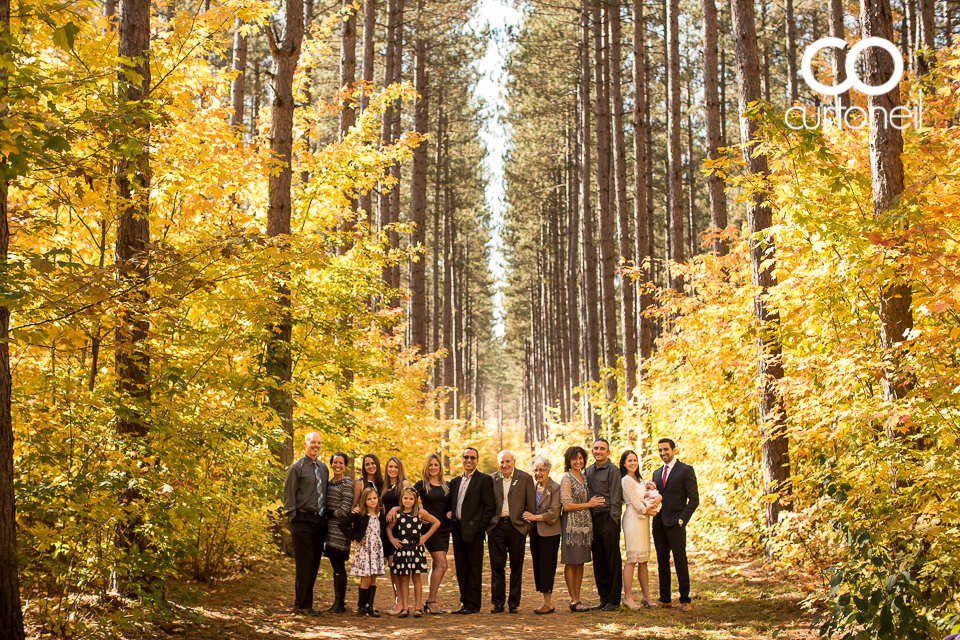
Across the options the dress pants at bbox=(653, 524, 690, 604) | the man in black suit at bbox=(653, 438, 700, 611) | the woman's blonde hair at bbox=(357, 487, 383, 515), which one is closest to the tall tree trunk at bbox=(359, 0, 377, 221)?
the woman's blonde hair at bbox=(357, 487, 383, 515)

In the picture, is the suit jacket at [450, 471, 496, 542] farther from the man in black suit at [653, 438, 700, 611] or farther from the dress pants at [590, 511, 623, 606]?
the man in black suit at [653, 438, 700, 611]

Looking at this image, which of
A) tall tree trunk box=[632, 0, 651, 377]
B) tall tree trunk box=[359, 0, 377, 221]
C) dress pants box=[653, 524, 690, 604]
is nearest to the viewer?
dress pants box=[653, 524, 690, 604]

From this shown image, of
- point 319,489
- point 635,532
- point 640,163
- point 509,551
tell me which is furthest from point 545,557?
point 640,163

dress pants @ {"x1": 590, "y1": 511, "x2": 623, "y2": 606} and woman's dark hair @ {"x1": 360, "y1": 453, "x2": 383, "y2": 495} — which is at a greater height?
woman's dark hair @ {"x1": 360, "y1": 453, "x2": 383, "y2": 495}

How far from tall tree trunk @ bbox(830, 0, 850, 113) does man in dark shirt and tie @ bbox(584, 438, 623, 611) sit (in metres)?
11.2

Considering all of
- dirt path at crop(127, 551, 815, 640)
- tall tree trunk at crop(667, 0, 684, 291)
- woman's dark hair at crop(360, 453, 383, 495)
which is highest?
tall tree trunk at crop(667, 0, 684, 291)

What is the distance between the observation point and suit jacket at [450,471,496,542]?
809 centimetres

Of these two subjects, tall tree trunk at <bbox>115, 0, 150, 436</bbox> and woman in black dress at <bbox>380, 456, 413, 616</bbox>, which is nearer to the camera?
tall tree trunk at <bbox>115, 0, 150, 436</bbox>

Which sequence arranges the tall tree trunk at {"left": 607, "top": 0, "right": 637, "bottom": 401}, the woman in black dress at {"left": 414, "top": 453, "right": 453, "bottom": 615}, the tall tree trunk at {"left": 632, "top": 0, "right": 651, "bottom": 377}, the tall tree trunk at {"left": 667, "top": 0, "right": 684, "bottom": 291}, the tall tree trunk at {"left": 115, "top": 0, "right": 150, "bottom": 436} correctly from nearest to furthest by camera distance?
1. the tall tree trunk at {"left": 115, "top": 0, "right": 150, "bottom": 436}
2. the woman in black dress at {"left": 414, "top": 453, "right": 453, "bottom": 615}
3. the tall tree trunk at {"left": 667, "top": 0, "right": 684, "bottom": 291}
4. the tall tree trunk at {"left": 632, "top": 0, "right": 651, "bottom": 377}
5. the tall tree trunk at {"left": 607, "top": 0, "right": 637, "bottom": 401}

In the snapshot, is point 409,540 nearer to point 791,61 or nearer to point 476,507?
point 476,507

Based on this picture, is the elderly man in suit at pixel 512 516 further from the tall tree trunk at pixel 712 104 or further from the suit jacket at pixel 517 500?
the tall tree trunk at pixel 712 104

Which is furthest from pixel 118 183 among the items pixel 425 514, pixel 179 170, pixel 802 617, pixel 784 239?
pixel 802 617

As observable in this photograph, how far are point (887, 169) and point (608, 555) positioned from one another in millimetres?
4722

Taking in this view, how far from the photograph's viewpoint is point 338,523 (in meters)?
8.05
